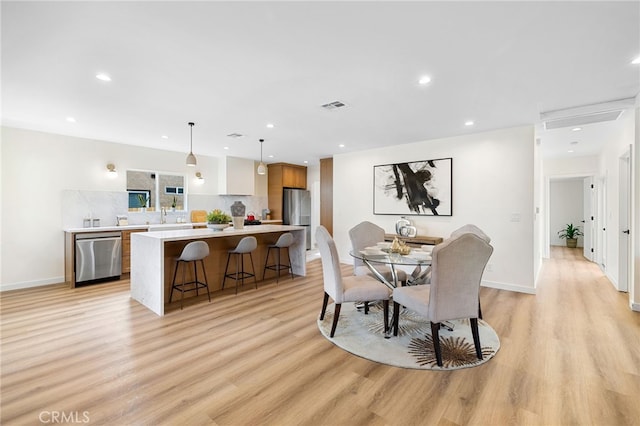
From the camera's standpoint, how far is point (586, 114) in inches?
142

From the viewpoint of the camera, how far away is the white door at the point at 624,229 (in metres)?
4.24

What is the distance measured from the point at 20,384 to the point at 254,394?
1.73 metres

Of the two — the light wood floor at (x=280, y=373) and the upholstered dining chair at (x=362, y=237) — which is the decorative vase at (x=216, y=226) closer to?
the light wood floor at (x=280, y=373)

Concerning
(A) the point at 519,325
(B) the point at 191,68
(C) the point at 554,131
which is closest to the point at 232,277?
(B) the point at 191,68

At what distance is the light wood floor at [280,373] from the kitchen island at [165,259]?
34 centimetres

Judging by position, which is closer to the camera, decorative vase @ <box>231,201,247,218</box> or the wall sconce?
the wall sconce

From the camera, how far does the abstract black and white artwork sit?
5.14 metres

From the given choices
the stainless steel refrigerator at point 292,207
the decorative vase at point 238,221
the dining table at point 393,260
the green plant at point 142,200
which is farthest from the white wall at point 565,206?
the green plant at point 142,200

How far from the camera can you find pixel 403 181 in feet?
18.5

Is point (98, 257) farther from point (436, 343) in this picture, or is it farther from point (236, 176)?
point (436, 343)

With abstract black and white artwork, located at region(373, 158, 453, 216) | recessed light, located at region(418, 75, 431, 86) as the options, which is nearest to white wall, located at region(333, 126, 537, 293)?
abstract black and white artwork, located at region(373, 158, 453, 216)

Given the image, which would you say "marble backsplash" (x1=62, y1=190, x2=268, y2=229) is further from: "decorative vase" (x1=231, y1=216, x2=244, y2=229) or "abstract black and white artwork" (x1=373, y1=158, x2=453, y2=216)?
"abstract black and white artwork" (x1=373, y1=158, x2=453, y2=216)

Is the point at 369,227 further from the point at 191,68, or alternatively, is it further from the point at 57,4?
the point at 57,4

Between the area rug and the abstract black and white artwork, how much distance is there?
2.46 m
